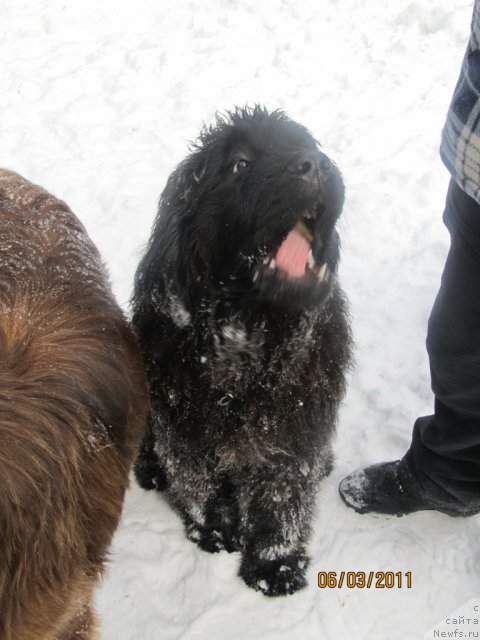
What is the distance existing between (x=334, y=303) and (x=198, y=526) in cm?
120

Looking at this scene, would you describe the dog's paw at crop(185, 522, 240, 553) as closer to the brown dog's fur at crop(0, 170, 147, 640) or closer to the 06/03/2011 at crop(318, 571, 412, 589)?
the 06/03/2011 at crop(318, 571, 412, 589)

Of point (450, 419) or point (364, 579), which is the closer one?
point (450, 419)

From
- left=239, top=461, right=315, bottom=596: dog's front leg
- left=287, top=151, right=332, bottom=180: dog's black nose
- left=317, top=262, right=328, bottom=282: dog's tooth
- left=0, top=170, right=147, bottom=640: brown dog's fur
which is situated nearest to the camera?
left=0, top=170, right=147, bottom=640: brown dog's fur

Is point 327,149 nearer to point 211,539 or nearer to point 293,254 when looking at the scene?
point 293,254

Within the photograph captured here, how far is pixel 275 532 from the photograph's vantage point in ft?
8.14

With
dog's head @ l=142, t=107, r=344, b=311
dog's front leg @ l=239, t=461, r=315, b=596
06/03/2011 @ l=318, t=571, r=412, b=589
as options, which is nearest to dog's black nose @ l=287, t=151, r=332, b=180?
dog's head @ l=142, t=107, r=344, b=311

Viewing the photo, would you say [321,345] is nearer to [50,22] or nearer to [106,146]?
[106,146]

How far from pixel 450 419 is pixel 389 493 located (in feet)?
1.85

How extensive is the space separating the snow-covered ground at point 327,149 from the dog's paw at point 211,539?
5 centimetres

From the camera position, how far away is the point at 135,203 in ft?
13.0

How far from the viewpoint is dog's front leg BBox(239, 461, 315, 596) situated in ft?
7.91

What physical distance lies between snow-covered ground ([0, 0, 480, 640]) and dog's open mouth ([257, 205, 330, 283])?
135 centimetres

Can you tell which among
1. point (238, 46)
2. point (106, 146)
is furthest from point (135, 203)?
point (238, 46)

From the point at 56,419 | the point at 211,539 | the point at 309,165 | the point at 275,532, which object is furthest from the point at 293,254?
the point at 211,539
